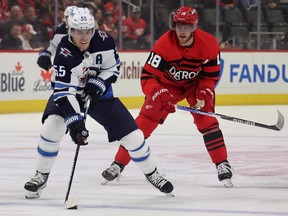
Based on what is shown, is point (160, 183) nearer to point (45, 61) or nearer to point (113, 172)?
point (113, 172)

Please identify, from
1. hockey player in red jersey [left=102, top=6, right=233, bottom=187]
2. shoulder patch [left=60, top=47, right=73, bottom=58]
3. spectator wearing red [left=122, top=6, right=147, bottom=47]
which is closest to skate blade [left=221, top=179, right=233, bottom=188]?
hockey player in red jersey [left=102, top=6, right=233, bottom=187]

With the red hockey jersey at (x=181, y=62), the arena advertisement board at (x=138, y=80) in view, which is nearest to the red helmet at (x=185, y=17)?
the red hockey jersey at (x=181, y=62)

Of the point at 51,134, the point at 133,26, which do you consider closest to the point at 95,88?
the point at 51,134

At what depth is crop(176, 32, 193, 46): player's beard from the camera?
635 cm

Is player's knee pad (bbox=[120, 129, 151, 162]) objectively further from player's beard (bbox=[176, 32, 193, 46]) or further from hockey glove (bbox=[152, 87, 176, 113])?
player's beard (bbox=[176, 32, 193, 46])

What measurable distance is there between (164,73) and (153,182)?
905mm

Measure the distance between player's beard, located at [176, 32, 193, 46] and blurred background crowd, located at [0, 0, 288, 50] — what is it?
636 centimetres

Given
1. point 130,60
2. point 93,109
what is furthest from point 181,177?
point 130,60

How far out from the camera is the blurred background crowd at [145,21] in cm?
1277

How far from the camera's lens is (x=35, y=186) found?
18.9ft

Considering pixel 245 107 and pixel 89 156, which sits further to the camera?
pixel 245 107

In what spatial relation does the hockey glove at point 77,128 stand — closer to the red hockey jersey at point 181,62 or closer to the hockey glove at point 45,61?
the red hockey jersey at point 181,62

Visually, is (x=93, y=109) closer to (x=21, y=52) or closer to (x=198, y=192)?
(x=198, y=192)

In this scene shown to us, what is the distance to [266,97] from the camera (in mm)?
14508
